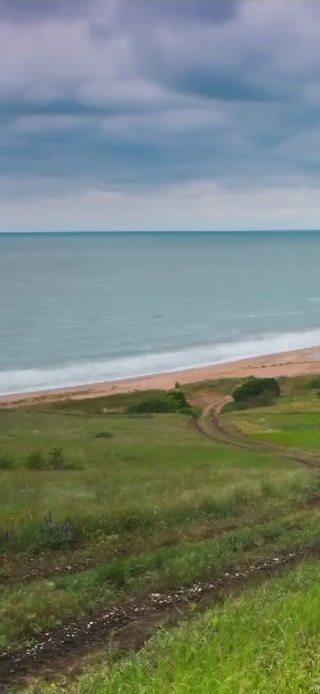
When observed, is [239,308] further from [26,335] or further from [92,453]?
[92,453]

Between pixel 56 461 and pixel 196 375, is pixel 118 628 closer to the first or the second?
pixel 56 461

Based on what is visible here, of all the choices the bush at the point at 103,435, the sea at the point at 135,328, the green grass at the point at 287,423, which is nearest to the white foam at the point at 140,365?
the sea at the point at 135,328

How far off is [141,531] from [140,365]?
60.5m

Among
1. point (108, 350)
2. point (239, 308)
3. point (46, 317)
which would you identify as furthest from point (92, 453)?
point (239, 308)

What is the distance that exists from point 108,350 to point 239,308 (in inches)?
2049

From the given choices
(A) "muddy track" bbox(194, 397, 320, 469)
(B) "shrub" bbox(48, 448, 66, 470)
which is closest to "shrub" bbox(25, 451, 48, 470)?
(B) "shrub" bbox(48, 448, 66, 470)

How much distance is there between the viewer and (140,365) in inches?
3000

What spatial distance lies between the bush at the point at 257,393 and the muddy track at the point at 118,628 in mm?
44325

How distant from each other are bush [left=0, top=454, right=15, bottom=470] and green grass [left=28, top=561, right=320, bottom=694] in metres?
16.8

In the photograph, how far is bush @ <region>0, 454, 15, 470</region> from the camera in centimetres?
2540

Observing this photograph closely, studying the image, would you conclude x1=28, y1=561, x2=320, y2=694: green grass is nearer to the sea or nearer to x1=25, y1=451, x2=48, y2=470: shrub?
x1=25, y1=451, x2=48, y2=470: shrub

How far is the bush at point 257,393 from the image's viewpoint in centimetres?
5742

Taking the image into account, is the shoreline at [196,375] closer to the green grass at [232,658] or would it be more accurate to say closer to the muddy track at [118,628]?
the muddy track at [118,628]

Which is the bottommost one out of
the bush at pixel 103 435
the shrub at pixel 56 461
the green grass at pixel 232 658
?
the bush at pixel 103 435
